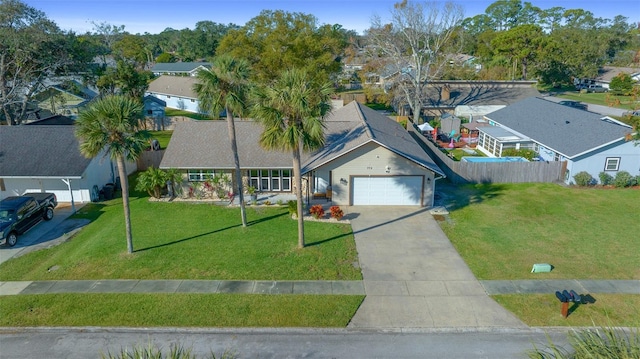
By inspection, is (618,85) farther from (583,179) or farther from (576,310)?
(576,310)

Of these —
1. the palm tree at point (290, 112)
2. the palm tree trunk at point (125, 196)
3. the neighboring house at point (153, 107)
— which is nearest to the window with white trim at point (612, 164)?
the palm tree at point (290, 112)

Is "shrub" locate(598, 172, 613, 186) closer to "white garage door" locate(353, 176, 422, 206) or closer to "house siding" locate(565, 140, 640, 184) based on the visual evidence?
"house siding" locate(565, 140, 640, 184)

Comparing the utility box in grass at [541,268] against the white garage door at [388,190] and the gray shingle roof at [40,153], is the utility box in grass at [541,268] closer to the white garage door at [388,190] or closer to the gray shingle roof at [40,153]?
the white garage door at [388,190]

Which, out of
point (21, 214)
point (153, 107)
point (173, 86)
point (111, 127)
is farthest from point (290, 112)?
point (173, 86)

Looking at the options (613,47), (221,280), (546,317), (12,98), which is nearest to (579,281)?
(546,317)

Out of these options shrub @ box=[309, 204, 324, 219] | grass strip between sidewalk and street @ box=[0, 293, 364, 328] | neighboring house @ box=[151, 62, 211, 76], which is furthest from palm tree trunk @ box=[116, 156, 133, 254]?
neighboring house @ box=[151, 62, 211, 76]
